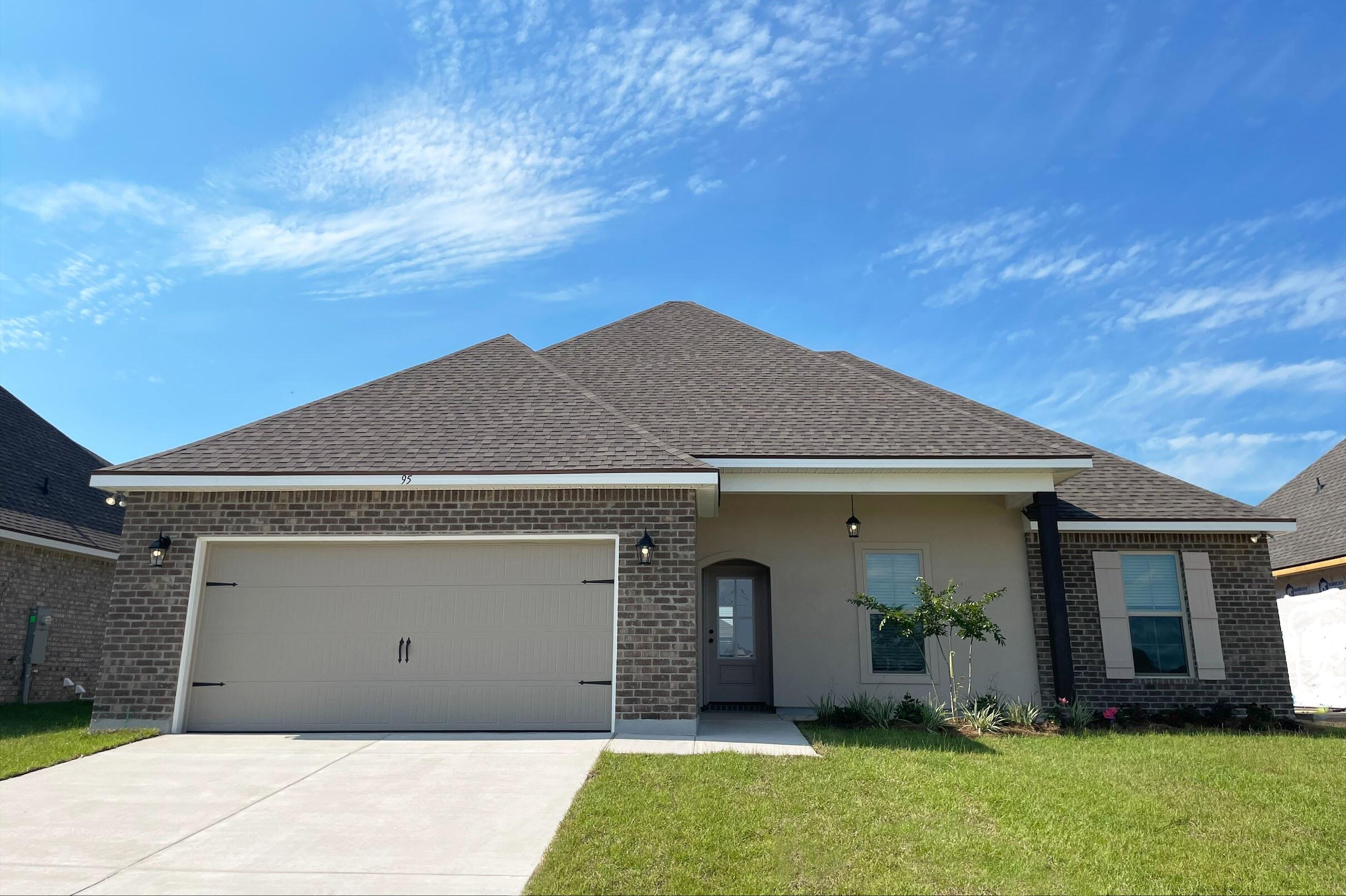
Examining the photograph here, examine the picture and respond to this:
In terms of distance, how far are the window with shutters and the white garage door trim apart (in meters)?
7.35

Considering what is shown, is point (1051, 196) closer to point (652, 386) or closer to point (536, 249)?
point (652, 386)

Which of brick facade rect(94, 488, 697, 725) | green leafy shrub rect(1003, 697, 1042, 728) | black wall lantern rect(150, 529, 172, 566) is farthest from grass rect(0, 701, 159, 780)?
green leafy shrub rect(1003, 697, 1042, 728)

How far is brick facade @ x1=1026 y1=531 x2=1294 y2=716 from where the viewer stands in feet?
35.7

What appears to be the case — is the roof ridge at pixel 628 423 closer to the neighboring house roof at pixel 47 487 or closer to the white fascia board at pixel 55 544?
the white fascia board at pixel 55 544

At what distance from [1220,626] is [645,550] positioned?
27.4 ft

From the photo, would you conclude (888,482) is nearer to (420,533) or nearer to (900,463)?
(900,463)

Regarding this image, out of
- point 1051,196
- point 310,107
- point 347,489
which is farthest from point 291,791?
point 1051,196

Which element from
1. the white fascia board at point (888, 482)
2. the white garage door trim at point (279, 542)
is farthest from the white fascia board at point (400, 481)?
the white fascia board at point (888, 482)

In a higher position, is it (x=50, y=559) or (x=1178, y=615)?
(x=50, y=559)

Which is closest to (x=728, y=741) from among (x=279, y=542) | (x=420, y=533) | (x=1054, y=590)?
(x=420, y=533)

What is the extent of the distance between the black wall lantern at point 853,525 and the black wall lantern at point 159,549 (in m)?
8.43

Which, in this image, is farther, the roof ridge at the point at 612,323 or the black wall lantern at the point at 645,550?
the roof ridge at the point at 612,323

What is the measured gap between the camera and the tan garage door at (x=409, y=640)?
8805 millimetres

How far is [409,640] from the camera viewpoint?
894 cm
